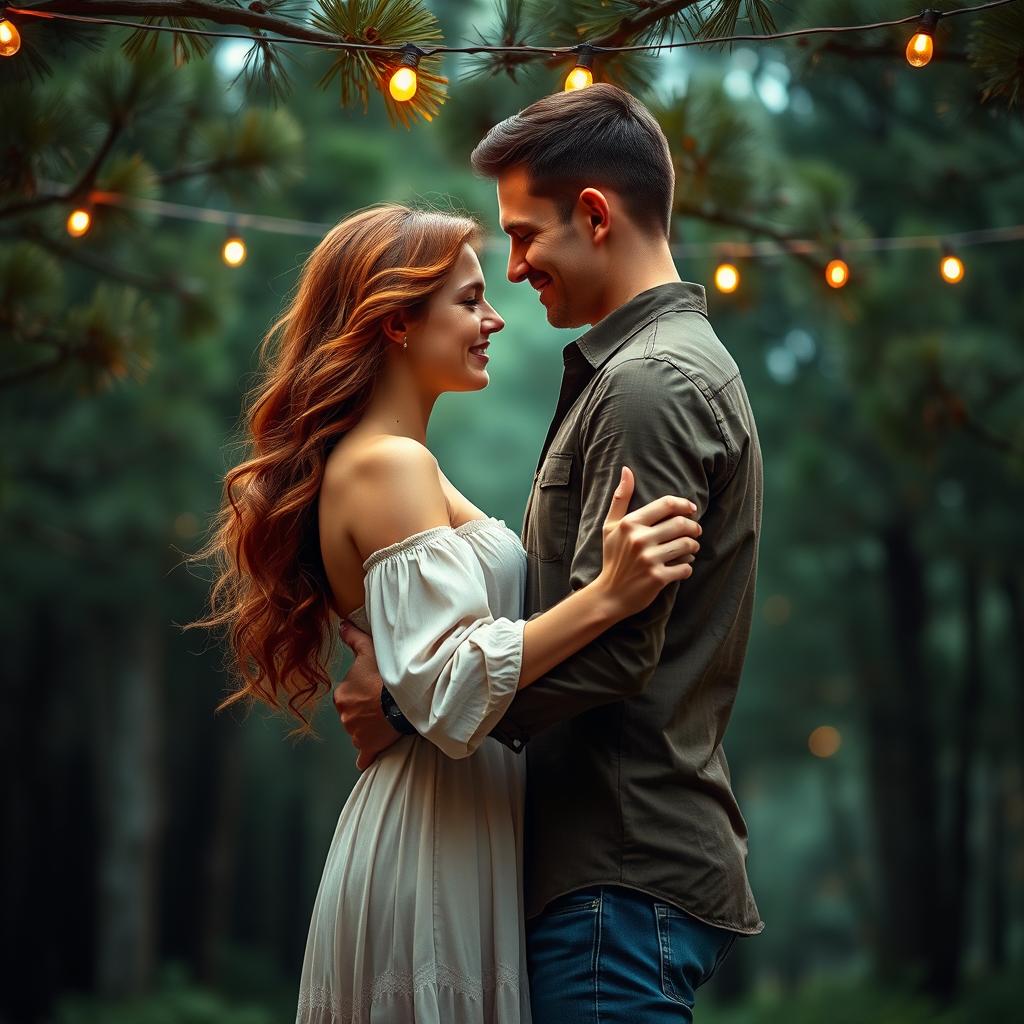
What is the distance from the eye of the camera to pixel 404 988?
2.56 metres

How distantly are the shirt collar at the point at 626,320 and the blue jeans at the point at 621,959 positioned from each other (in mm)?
944

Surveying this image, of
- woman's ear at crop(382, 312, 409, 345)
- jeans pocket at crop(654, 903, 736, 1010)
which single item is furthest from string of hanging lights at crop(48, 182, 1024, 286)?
jeans pocket at crop(654, 903, 736, 1010)

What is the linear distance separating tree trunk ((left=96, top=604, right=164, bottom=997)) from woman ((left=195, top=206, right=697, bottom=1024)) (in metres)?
9.78

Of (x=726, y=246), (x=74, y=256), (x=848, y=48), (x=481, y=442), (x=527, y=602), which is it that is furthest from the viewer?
(x=481, y=442)

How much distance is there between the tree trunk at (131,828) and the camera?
1245 cm

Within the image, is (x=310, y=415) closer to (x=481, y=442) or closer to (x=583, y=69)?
(x=583, y=69)

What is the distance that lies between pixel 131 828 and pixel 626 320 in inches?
426

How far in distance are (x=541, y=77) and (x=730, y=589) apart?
2641mm

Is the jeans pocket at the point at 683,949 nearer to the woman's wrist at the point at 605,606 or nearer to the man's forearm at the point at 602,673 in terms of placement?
the man's forearm at the point at 602,673

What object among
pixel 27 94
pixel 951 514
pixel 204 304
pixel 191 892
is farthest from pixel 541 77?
pixel 191 892

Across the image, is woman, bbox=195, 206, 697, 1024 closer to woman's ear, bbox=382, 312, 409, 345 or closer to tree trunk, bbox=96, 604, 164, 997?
woman's ear, bbox=382, 312, 409, 345

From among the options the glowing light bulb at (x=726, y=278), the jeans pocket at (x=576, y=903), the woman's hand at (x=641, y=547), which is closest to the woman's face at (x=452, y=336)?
the woman's hand at (x=641, y=547)

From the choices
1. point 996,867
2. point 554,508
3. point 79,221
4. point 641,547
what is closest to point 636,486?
point 641,547

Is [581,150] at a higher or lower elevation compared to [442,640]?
higher
